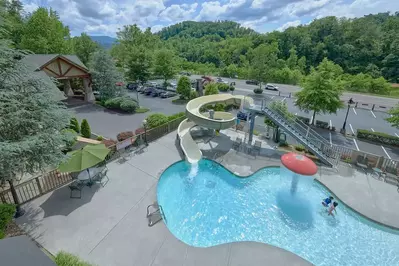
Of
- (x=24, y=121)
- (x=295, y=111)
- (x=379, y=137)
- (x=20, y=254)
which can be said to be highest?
(x=24, y=121)

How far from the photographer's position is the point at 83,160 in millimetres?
10062

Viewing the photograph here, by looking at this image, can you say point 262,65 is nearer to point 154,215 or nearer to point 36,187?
point 154,215

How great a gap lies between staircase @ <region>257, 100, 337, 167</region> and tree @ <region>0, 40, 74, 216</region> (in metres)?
12.8

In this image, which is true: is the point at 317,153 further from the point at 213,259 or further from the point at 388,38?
the point at 388,38

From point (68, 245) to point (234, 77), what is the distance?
55.7 meters

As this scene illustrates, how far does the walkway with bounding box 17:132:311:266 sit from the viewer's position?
746 centimetres

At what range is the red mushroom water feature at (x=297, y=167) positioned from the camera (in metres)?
10.9

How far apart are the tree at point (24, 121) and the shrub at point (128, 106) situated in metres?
14.4

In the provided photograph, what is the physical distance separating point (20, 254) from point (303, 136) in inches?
603

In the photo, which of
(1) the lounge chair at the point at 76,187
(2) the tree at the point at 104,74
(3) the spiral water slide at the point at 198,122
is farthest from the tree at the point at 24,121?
(2) the tree at the point at 104,74

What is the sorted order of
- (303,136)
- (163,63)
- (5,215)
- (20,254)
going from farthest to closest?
1. (163,63)
2. (303,136)
3. (5,215)
4. (20,254)

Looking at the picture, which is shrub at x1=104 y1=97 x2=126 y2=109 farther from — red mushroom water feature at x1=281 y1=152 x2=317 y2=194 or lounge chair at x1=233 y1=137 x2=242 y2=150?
red mushroom water feature at x1=281 y1=152 x2=317 y2=194

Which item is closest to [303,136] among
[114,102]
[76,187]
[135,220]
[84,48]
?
[135,220]

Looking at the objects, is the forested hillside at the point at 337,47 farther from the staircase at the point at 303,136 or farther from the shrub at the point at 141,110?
the staircase at the point at 303,136
